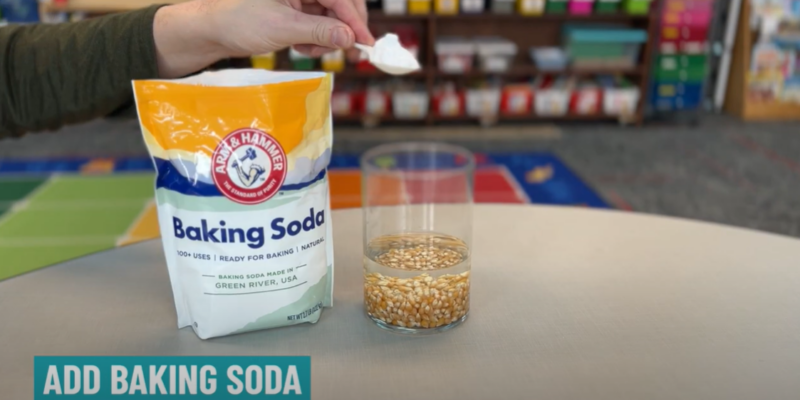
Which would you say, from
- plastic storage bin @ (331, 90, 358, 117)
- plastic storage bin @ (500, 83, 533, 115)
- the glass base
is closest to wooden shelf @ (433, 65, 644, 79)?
plastic storage bin @ (500, 83, 533, 115)

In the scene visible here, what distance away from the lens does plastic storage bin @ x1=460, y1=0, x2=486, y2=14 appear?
13.9ft

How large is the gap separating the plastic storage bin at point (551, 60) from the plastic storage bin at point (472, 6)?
49 centimetres

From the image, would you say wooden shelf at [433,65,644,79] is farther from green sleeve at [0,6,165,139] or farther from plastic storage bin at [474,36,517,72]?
green sleeve at [0,6,165,139]

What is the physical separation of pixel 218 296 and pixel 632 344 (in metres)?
0.47

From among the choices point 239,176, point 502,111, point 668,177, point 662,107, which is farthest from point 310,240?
point 662,107

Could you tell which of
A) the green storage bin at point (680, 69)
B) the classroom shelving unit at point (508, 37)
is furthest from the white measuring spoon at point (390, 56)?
the green storage bin at point (680, 69)

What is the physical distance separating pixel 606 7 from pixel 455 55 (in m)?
0.96

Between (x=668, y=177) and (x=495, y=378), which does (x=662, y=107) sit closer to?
(x=668, y=177)

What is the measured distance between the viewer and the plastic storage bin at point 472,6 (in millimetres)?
4238

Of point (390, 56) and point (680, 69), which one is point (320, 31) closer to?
point (390, 56)

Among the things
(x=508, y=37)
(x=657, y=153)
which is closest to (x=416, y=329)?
(x=657, y=153)

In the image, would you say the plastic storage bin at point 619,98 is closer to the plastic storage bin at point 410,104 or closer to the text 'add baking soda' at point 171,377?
the plastic storage bin at point 410,104

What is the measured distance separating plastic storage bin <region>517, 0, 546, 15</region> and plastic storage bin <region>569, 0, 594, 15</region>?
0.18m

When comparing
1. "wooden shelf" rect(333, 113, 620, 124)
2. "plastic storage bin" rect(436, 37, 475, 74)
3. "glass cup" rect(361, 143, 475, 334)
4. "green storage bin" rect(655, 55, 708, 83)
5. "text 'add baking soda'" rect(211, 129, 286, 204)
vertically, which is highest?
"text 'add baking soda'" rect(211, 129, 286, 204)
